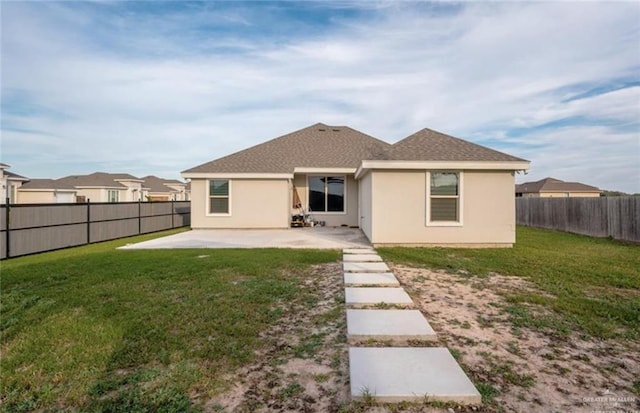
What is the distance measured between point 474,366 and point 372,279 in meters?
2.98

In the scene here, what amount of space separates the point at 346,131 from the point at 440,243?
11692 mm

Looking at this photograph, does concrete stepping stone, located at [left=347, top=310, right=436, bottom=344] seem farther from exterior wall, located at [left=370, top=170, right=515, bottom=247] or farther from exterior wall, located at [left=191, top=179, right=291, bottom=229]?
exterior wall, located at [left=191, top=179, right=291, bottom=229]

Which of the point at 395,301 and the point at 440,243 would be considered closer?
the point at 395,301

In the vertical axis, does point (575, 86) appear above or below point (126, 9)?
below

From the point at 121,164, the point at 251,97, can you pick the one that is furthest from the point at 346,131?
the point at 121,164

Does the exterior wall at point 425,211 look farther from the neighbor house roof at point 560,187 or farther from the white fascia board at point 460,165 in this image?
the neighbor house roof at point 560,187

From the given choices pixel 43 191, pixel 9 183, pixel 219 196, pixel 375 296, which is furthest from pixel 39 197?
pixel 375 296

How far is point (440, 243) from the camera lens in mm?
9516

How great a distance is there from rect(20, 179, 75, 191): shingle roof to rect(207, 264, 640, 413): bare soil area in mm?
39103

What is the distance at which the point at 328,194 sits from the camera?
1605 cm

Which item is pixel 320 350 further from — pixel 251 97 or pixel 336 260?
pixel 251 97

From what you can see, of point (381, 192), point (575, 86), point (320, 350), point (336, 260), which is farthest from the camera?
point (575, 86)

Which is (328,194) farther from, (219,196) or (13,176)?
(13,176)

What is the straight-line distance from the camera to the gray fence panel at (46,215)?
9.18m
